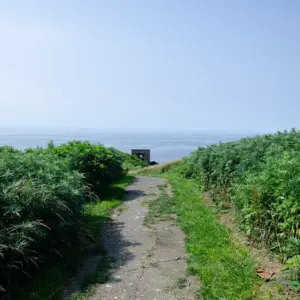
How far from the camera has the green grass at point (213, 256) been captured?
4406mm

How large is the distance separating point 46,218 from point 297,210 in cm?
393

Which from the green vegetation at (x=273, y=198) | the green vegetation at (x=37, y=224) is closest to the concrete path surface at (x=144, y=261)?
the green vegetation at (x=37, y=224)

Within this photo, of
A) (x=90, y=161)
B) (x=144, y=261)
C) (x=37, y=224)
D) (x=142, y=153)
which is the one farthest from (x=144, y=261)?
(x=142, y=153)

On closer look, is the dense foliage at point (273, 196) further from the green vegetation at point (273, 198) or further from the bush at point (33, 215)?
the bush at point (33, 215)

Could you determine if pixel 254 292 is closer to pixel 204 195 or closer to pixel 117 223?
pixel 117 223

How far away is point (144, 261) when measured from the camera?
5551 millimetres

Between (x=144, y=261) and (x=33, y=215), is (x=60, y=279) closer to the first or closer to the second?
(x=33, y=215)

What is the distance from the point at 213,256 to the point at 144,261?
1210 mm

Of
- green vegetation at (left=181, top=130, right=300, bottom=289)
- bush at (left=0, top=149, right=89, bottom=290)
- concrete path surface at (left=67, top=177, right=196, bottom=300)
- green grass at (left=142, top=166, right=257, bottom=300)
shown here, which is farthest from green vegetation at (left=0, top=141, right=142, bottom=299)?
green vegetation at (left=181, top=130, right=300, bottom=289)

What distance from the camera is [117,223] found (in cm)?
814

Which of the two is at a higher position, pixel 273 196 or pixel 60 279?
pixel 273 196

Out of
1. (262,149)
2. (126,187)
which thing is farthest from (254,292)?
(126,187)

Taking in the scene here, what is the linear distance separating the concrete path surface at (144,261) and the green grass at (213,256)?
0.21 metres

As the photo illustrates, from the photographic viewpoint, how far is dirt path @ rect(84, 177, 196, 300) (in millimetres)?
4441
